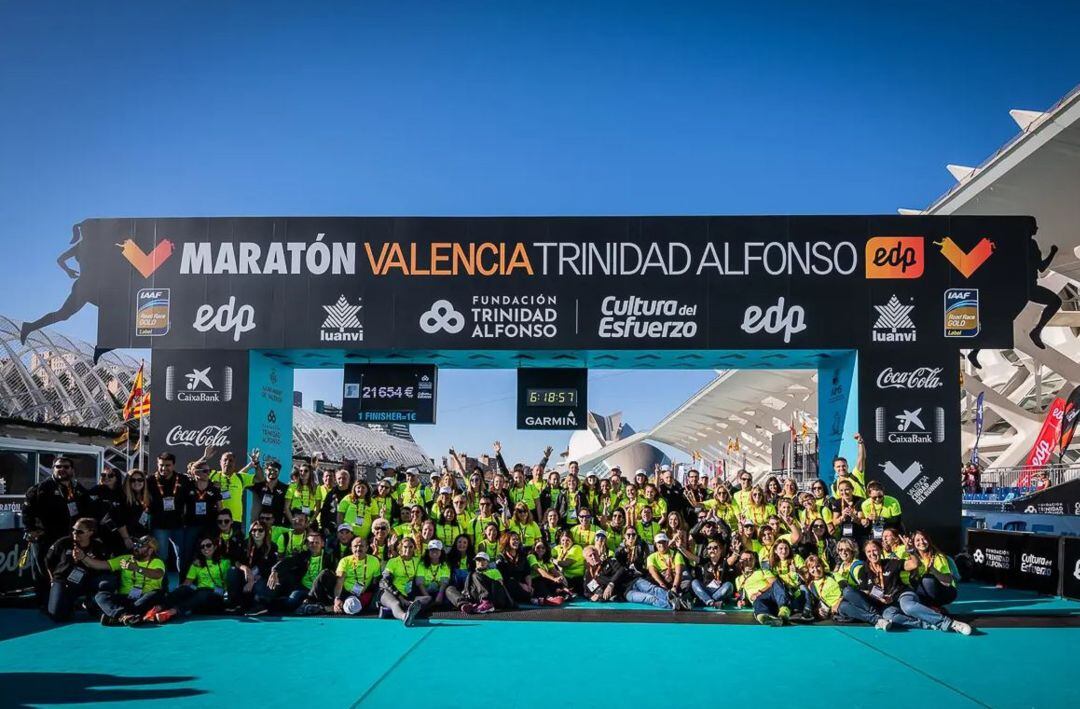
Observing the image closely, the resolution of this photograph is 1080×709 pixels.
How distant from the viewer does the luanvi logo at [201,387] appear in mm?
14422

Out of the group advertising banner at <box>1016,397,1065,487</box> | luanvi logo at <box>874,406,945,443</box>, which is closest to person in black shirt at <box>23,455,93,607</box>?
luanvi logo at <box>874,406,945,443</box>

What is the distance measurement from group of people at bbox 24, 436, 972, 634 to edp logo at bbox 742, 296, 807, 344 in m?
2.24

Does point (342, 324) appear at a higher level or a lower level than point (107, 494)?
higher

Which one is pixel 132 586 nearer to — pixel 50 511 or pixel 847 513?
pixel 50 511

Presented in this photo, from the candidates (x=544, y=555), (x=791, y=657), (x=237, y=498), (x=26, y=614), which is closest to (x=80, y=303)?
(x=237, y=498)

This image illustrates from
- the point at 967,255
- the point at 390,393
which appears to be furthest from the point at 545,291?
the point at 967,255

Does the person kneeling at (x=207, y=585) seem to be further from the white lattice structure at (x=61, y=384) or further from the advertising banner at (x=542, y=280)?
the white lattice structure at (x=61, y=384)

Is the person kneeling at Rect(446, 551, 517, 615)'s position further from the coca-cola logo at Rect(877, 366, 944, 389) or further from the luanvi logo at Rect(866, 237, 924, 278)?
the luanvi logo at Rect(866, 237, 924, 278)

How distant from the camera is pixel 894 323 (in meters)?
14.0

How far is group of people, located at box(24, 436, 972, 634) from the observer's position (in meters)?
10.3

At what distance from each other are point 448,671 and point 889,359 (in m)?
9.52

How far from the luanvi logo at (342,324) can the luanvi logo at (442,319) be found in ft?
3.51

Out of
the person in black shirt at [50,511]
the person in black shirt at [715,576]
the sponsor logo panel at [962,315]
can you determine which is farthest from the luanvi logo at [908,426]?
the person in black shirt at [50,511]

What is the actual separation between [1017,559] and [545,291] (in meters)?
8.52
